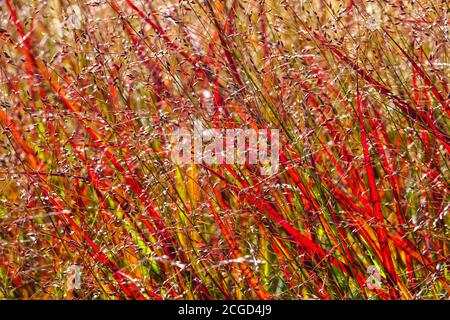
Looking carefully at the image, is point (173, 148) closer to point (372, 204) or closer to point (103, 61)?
point (103, 61)

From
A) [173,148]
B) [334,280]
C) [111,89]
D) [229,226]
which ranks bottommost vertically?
[334,280]

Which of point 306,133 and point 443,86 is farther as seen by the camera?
point 443,86

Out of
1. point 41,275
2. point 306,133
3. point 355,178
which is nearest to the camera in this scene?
point 306,133

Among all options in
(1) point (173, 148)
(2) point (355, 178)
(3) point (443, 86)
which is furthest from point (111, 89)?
(3) point (443, 86)

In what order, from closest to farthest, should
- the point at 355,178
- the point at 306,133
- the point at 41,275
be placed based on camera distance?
the point at 306,133 < the point at 355,178 < the point at 41,275

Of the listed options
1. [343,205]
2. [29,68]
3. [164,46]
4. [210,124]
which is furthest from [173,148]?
[29,68]

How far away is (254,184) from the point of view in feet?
6.70

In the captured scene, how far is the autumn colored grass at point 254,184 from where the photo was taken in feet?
6.40

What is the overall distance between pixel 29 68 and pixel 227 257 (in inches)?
37.5

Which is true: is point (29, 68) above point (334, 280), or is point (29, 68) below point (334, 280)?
above

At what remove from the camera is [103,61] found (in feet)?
6.93

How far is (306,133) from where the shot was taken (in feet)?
6.36

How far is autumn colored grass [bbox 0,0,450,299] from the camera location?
6.40ft

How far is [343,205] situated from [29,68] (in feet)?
3.57
